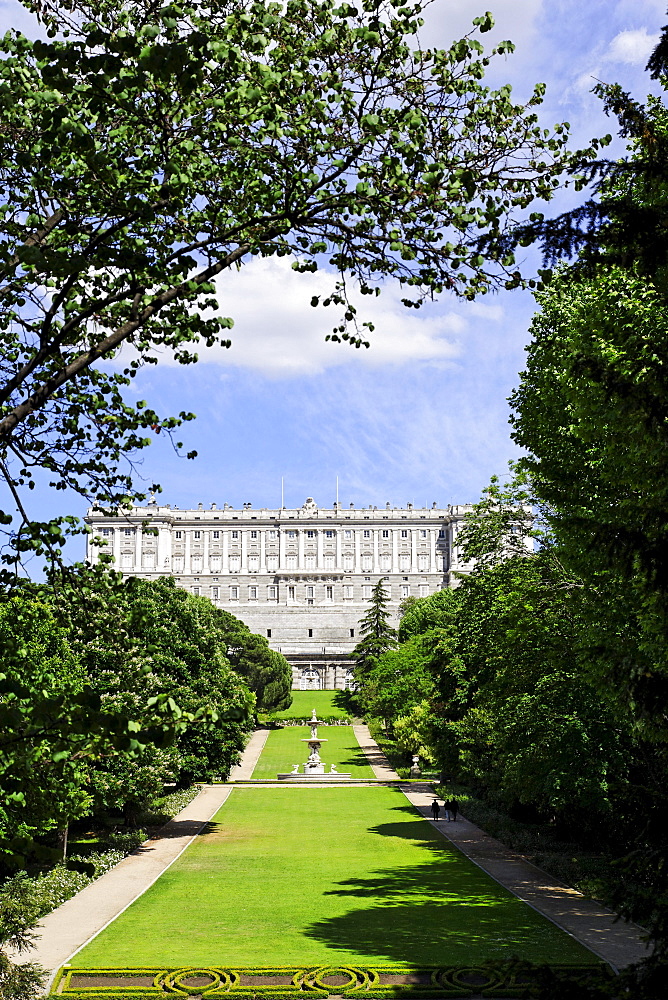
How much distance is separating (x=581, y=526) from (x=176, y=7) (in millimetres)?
7821

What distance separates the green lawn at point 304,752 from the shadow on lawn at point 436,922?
27.3 m

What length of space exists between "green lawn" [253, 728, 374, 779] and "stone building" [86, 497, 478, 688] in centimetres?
6565

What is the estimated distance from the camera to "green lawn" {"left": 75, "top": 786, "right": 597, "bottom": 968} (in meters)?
17.5

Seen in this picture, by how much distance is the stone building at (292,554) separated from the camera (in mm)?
144625

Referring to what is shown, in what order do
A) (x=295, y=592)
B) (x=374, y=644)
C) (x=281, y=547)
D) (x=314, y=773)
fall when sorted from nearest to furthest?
1. (x=314, y=773)
2. (x=374, y=644)
3. (x=295, y=592)
4. (x=281, y=547)

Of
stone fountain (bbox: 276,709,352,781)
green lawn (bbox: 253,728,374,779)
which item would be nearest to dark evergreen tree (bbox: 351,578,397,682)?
green lawn (bbox: 253,728,374,779)

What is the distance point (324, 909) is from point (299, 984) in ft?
20.0

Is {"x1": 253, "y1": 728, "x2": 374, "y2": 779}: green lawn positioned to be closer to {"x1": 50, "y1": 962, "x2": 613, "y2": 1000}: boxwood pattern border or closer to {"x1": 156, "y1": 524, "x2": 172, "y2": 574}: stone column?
{"x1": 50, "y1": 962, "x2": 613, "y2": 1000}: boxwood pattern border

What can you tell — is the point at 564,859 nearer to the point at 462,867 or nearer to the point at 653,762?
the point at 462,867

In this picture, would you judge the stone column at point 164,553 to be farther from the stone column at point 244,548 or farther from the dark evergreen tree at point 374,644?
the dark evergreen tree at point 374,644

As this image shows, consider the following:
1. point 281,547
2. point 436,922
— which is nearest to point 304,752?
point 436,922

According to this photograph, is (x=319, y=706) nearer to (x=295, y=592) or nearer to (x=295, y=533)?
(x=295, y=592)

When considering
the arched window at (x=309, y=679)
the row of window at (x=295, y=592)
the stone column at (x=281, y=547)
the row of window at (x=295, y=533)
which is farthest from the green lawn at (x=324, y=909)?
the row of window at (x=295, y=533)

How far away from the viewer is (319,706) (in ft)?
305
